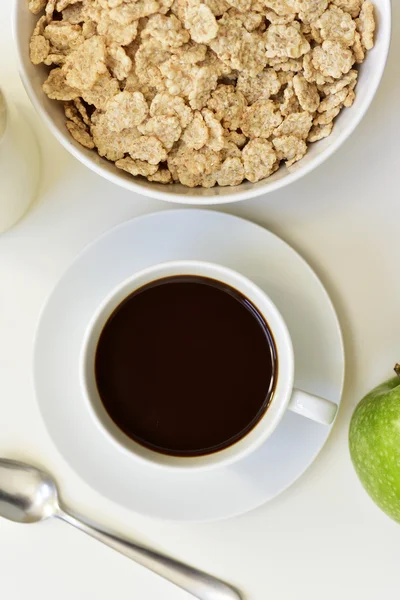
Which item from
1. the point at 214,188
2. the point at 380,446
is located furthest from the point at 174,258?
the point at 380,446

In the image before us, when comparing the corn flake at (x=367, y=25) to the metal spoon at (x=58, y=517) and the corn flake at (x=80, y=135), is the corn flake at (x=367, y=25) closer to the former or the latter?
the corn flake at (x=80, y=135)

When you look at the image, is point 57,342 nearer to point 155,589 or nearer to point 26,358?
point 26,358

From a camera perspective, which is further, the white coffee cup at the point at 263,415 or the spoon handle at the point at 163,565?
the spoon handle at the point at 163,565

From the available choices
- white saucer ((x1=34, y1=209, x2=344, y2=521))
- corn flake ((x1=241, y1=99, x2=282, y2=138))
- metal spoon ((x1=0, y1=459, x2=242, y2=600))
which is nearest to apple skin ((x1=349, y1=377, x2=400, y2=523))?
white saucer ((x1=34, y1=209, x2=344, y2=521))

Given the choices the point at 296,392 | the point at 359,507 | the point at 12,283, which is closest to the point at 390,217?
the point at 296,392

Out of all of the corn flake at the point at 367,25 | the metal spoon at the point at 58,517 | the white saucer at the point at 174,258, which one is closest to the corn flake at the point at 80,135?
the white saucer at the point at 174,258

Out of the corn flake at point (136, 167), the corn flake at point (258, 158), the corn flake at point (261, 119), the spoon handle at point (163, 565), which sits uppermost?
the corn flake at point (261, 119)

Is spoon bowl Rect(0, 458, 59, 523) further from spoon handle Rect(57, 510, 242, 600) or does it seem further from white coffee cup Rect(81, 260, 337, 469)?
white coffee cup Rect(81, 260, 337, 469)
